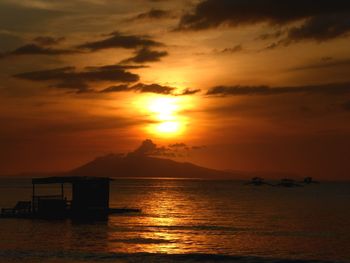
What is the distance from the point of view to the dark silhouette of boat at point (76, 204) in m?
72.2

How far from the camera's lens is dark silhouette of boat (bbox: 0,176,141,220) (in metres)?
72.2

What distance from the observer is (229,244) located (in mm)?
53812

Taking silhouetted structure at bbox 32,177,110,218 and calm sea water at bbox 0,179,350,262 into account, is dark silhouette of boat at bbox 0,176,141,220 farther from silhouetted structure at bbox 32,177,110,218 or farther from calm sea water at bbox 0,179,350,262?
calm sea water at bbox 0,179,350,262

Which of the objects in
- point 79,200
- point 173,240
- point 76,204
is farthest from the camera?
point 79,200

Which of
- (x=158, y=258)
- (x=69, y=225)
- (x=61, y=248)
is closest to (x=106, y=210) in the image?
(x=69, y=225)

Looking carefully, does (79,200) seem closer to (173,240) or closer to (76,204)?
(76,204)

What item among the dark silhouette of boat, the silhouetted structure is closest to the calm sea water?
the dark silhouette of boat

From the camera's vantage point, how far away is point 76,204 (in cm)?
7356

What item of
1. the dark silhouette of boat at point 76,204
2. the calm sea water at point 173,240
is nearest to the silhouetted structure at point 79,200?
the dark silhouette of boat at point 76,204

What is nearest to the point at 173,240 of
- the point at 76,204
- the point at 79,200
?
the point at 76,204

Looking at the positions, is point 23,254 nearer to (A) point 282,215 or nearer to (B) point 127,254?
(B) point 127,254

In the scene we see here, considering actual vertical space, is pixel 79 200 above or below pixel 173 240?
above

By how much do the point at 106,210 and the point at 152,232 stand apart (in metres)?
14.2

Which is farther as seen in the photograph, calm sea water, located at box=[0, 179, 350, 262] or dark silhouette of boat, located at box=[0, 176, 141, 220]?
dark silhouette of boat, located at box=[0, 176, 141, 220]
